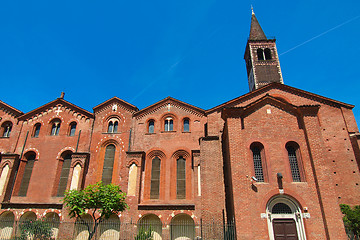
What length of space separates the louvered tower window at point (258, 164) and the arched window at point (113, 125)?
15.1 m

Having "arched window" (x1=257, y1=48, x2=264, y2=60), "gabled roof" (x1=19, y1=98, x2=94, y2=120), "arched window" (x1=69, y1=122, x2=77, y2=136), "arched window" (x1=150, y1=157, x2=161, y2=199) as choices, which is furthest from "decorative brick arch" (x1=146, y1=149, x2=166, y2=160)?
"arched window" (x1=257, y1=48, x2=264, y2=60)

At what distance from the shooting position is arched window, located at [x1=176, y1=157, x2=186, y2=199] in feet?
74.1

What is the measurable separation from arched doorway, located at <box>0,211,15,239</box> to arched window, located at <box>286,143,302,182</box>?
24113 millimetres

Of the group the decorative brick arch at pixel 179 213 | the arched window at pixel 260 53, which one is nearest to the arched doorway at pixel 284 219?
the decorative brick arch at pixel 179 213

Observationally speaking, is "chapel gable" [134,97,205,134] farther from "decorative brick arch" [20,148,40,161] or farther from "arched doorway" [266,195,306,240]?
"arched doorway" [266,195,306,240]

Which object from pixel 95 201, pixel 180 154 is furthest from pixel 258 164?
pixel 95 201

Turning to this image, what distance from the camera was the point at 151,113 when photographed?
2638 centimetres

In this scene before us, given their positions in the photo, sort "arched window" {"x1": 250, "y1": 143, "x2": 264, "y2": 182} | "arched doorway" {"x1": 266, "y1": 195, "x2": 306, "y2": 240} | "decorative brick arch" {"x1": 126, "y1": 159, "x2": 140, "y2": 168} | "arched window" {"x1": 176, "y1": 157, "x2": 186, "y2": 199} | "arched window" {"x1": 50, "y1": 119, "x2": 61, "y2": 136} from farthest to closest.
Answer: "arched window" {"x1": 50, "y1": 119, "x2": 61, "y2": 136} < "decorative brick arch" {"x1": 126, "y1": 159, "x2": 140, "y2": 168} < "arched window" {"x1": 176, "y1": 157, "x2": 186, "y2": 199} < "arched window" {"x1": 250, "y1": 143, "x2": 264, "y2": 182} < "arched doorway" {"x1": 266, "y1": 195, "x2": 306, "y2": 240}

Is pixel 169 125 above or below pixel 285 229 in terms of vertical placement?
above

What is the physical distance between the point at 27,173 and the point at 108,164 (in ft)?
27.7

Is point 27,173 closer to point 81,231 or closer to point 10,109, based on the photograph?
point 10,109

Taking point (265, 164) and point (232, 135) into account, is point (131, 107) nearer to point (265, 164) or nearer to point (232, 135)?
point (232, 135)

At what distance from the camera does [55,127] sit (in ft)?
89.4

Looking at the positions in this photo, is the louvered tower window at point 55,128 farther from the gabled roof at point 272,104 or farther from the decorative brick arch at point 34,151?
the gabled roof at point 272,104
